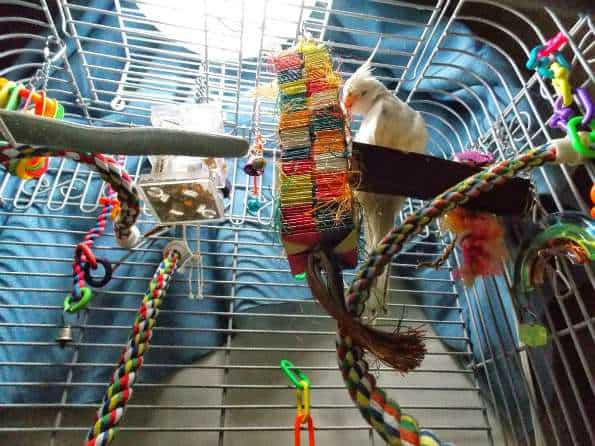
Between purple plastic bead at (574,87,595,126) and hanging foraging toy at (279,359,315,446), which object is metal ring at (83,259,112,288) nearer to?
hanging foraging toy at (279,359,315,446)

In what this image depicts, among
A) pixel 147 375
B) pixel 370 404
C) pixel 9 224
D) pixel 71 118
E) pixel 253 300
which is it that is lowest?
pixel 370 404

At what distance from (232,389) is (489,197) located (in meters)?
0.52

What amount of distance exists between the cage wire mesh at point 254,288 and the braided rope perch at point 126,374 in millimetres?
169

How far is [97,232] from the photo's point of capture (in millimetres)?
775

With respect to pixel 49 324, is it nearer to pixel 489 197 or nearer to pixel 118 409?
pixel 118 409

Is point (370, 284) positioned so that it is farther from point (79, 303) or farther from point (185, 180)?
point (79, 303)

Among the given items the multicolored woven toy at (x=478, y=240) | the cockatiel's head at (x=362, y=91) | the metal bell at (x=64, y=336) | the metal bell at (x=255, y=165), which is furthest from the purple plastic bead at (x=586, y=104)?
the metal bell at (x=64, y=336)

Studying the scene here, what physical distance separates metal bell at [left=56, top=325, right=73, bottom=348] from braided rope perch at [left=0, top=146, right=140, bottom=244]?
20cm

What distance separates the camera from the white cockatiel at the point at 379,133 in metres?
0.63

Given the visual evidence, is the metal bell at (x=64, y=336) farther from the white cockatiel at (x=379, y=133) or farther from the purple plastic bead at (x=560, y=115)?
the purple plastic bead at (x=560, y=115)

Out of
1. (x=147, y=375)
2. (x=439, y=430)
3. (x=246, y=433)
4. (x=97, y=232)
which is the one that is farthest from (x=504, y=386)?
(x=97, y=232)

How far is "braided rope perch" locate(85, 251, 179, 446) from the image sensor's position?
1.45 feet

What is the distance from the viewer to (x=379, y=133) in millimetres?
630

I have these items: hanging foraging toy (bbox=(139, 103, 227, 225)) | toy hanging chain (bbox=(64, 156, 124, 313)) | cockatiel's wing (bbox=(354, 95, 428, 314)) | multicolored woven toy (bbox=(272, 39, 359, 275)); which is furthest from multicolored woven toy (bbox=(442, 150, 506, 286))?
toy hanging chain (bbox=(64, 156, 124, 313))
